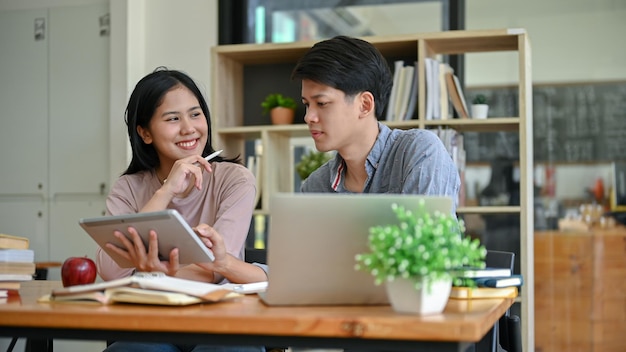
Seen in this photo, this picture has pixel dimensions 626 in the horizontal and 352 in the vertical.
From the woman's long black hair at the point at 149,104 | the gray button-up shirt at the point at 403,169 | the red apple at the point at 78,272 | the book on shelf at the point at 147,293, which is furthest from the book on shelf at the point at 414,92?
the book on shelf at the point at 147,293

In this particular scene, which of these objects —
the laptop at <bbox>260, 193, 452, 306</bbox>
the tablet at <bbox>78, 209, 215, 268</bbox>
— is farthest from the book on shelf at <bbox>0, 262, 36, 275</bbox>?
the laptop at <bbox>260, 193, 452, 306</bbox>

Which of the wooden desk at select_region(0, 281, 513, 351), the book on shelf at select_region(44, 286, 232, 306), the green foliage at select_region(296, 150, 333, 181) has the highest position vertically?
the green foliage at select_region(296, 150, 333, 181)

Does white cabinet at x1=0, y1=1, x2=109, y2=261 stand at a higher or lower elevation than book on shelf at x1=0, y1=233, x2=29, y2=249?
higher

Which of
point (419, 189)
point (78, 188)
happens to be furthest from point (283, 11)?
point (419, 189)

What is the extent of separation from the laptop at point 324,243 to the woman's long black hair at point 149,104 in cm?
102

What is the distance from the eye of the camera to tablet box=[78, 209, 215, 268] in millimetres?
1696

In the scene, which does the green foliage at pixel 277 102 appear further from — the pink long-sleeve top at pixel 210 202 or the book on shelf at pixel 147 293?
the book on shelf at pixel 147 293

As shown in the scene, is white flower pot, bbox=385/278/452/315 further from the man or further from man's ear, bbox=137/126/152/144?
man's ear, bbox=137/126/152/144

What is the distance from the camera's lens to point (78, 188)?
16.4ft

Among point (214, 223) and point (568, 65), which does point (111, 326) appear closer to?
point (214, 223)

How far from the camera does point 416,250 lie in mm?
1358

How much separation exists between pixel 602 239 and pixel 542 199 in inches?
13.6

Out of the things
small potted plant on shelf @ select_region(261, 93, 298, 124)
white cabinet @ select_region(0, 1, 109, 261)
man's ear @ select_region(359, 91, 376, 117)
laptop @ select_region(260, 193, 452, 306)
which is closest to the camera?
laptop @ select_region(260, 193, 452, 306)

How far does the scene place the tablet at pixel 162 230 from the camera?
5.57 ft
